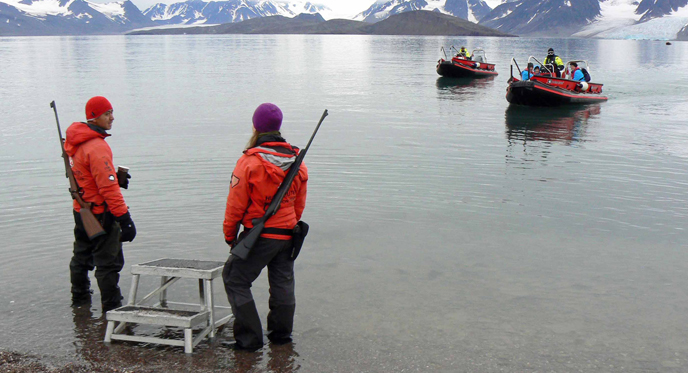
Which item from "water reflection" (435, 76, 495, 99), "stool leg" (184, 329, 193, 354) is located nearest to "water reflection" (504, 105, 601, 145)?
"water reflection" (435, 76, 495, 99)

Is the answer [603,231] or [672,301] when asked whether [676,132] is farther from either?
[672,301]

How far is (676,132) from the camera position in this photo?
63.2 feet

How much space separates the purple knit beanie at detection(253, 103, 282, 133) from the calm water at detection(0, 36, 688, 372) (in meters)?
1.83

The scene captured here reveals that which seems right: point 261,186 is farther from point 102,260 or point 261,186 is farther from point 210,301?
point 102,260

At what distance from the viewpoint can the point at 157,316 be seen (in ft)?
16.3

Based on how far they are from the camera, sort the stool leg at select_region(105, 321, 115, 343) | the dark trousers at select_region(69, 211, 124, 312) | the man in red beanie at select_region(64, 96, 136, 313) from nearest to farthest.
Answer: the stool leg at select_region(105, 321, 115, 343) → the man in red beanie at select_region(64, 96, 136, 313) → the dark trousers at select_region(69, 211, 124, 312)

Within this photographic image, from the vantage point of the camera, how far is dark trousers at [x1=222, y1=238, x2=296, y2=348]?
4.87m

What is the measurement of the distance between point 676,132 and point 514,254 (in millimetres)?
13964

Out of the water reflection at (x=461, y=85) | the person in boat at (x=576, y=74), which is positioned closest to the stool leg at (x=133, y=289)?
the person in boat at (x=576, y=74)

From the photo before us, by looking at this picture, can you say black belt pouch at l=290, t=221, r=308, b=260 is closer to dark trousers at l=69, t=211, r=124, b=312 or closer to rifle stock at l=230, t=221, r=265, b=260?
rifle stock at l=230, t=221, r=265, b=260

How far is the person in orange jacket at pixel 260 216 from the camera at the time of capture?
4.70 meters

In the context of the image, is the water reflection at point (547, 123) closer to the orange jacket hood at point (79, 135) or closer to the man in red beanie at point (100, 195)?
the man in red beanie at point (100, 195)

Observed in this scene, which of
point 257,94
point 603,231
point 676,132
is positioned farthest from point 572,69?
point 603,231

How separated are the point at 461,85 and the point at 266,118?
34.6m
